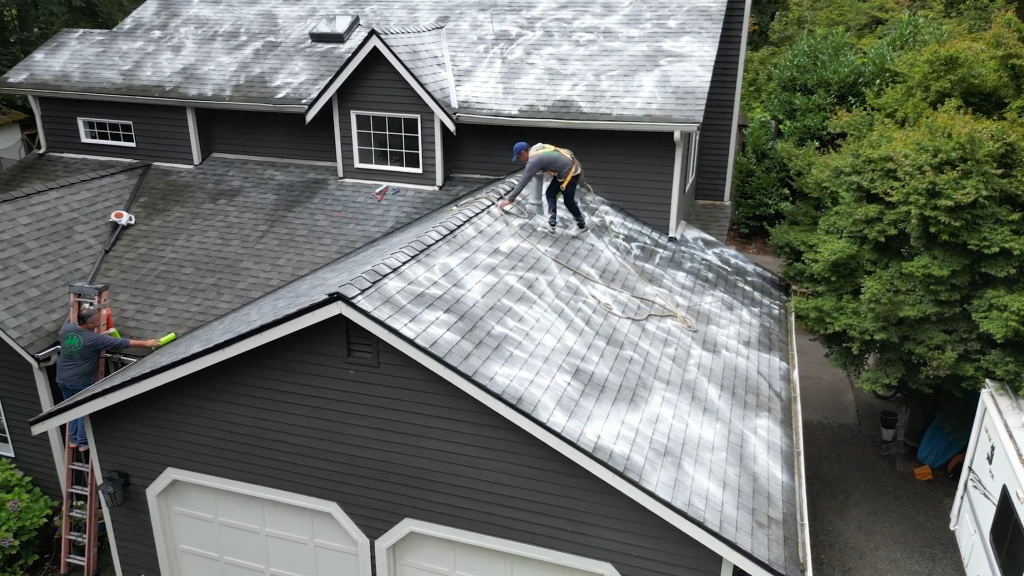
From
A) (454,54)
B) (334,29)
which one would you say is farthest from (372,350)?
(334,29)

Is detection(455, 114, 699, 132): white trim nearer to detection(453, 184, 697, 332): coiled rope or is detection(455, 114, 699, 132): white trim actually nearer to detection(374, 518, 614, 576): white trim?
detection(453, 184, 697, 332): coiled rope

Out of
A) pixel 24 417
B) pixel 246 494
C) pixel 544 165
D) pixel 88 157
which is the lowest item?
pixel 24 417

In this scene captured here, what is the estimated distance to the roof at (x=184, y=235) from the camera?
1148cm

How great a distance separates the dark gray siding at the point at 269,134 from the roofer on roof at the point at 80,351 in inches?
244

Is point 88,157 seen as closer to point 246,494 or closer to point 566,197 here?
point 246,494

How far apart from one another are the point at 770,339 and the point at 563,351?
472cm

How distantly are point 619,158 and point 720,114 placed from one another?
4.41m

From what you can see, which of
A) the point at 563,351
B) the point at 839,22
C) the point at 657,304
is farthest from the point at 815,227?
the point at 839,22

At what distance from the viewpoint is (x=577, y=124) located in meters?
12.8

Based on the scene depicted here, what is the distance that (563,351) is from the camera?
27.4ft

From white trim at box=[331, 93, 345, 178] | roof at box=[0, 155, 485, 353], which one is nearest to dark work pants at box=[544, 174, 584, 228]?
roof at box=[0, 155, 485, 353]

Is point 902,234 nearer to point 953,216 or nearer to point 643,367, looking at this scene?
point 953,216

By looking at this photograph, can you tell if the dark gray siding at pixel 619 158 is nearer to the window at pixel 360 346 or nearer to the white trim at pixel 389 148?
the white trim at pixel 389 148

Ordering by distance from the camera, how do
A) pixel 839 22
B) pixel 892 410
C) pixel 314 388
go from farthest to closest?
pixel 839 22 → pixel 892 410 → pixel 314 388
